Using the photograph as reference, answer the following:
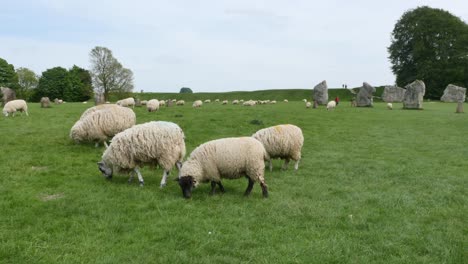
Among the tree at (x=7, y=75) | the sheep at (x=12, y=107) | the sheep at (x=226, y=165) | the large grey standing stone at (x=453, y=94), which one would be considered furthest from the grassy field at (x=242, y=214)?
the tree at (x=7, y=75)

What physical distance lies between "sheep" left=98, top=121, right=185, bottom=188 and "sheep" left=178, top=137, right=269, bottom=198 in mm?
851

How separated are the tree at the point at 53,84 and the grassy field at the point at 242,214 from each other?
200 feet

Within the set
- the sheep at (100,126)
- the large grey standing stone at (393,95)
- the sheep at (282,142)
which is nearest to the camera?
the sheep at (282,142)

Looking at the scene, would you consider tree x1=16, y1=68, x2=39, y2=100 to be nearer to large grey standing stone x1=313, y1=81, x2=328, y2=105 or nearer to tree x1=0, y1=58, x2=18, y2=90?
tree x1=0, y1=58, x2=18, y2=90

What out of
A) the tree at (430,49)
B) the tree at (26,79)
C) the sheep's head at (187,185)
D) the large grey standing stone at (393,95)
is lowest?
the sheep's head at (187,185)

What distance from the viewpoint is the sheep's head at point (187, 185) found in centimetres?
860

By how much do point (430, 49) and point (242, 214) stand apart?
64848 mm

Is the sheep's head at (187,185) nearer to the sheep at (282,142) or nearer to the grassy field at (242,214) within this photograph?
the grassy field at (242,214)

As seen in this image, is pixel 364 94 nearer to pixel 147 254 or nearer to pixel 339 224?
pixel 339 224

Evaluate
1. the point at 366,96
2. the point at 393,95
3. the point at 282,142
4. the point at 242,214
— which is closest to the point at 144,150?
the point at 242,214

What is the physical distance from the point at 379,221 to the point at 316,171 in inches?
175

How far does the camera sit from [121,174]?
10.1 metres

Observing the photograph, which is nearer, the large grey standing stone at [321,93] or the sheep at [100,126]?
the sheep at [100,126]

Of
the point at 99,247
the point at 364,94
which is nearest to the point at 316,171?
the point at 99,247
